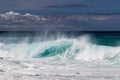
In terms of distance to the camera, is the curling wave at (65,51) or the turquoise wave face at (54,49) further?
the turquoise wave face at (54,49)

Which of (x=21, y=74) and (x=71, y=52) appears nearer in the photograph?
(x=21, y=74)

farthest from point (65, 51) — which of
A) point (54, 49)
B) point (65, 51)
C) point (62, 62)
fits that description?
point (62, 62)

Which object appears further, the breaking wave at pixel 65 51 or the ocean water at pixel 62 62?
the breaking wave at pixel 65 51

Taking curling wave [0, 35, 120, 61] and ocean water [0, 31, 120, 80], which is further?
curling wave [0, 35, 120, 61]

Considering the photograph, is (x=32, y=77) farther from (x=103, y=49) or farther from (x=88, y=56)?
(x=103, y=49)

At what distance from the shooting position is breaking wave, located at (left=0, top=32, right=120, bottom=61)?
27203 mm

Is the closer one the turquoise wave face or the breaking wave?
the breaking wave

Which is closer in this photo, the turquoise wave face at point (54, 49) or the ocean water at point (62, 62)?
the ocean water at point (62, 62)

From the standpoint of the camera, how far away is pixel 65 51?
30.0m

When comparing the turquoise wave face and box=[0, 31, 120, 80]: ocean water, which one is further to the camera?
the turquoise wave face

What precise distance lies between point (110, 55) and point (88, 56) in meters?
1.62

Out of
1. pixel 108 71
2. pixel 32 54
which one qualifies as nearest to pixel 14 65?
pixel 108 71

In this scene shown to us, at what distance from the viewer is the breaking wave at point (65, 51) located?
89.2 ft

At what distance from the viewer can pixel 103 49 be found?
2916cm
